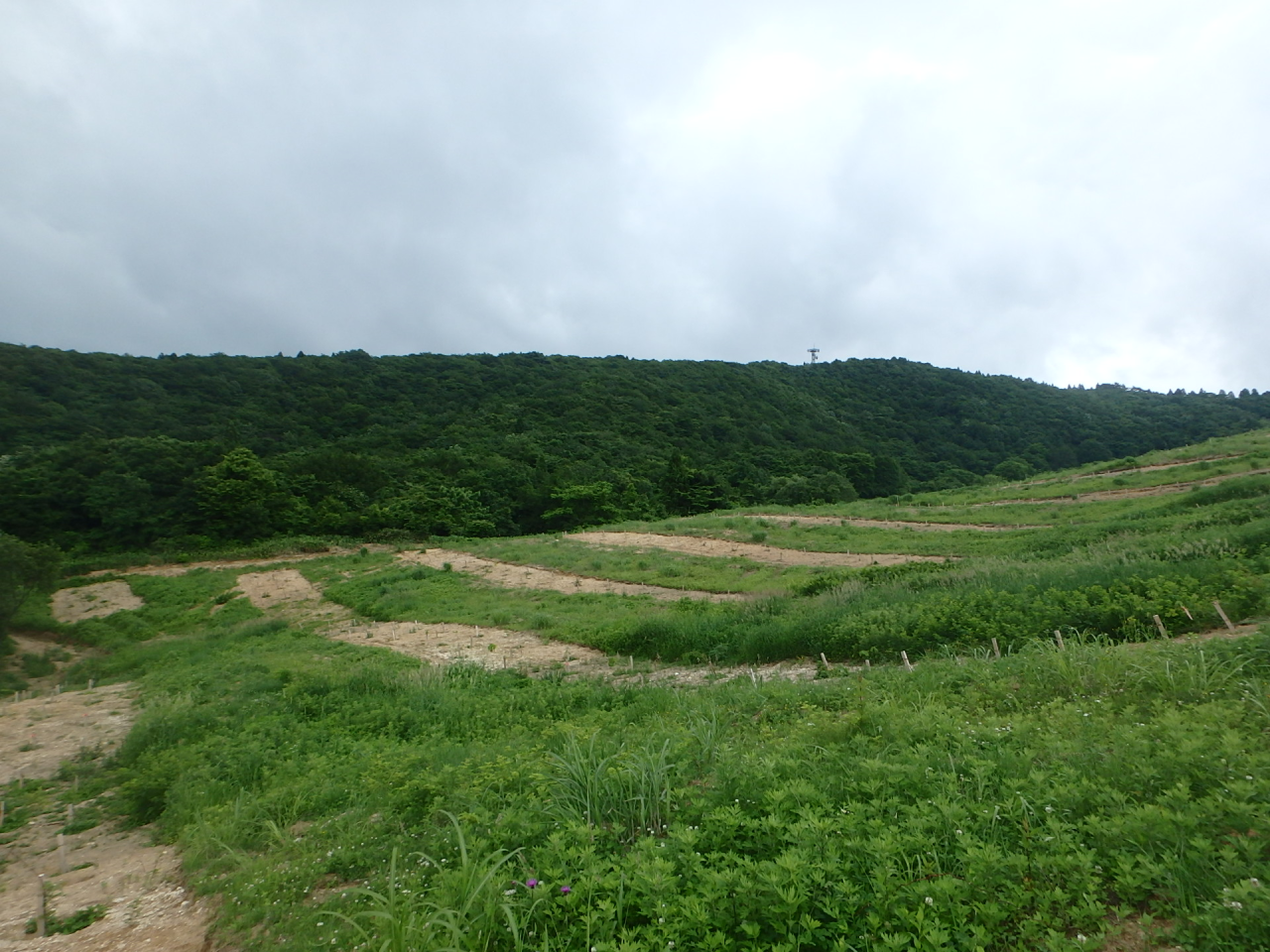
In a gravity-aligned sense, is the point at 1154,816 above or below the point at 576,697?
above

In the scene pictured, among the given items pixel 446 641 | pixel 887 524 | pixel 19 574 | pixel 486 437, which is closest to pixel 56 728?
pixel 446 641

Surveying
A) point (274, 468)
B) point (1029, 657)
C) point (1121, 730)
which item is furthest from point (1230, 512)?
point (274, 468)

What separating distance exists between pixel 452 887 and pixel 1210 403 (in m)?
111

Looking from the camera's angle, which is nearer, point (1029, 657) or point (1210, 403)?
point (1029, 657)

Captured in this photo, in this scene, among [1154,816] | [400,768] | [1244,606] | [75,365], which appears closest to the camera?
[1154,816]

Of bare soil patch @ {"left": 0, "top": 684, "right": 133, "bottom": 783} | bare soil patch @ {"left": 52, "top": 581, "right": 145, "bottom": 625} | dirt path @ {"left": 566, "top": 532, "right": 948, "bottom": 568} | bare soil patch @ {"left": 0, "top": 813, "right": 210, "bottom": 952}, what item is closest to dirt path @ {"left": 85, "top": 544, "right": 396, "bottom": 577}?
bare soil patch @ {"left": 52, "top": 581, "right": 145, "bottom": 625}

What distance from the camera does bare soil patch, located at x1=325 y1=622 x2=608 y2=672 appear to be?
13664 mm

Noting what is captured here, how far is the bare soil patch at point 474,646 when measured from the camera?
44.8 ft

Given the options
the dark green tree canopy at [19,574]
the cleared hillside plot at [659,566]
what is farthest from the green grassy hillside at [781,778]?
the dark green tree canopy at [19,574]

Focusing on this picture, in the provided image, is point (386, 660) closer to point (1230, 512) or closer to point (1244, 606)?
point (1244, 606)

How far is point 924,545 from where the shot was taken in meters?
23.3

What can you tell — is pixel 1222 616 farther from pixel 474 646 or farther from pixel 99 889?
pixel 474 646

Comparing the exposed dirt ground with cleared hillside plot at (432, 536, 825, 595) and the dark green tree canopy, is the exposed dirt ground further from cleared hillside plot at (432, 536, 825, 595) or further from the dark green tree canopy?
the dark green tree canopy

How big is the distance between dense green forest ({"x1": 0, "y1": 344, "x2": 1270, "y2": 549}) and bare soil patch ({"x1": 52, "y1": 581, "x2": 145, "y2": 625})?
10673mm
